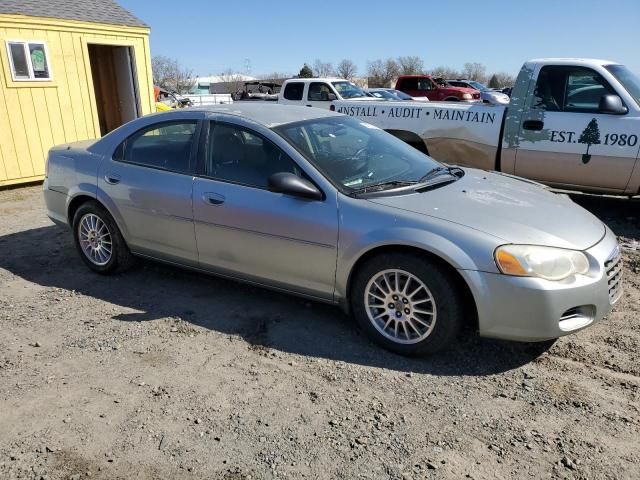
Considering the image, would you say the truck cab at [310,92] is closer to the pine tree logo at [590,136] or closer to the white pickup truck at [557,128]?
the white pickup truck at [557,128]

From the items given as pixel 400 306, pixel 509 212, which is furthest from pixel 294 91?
pixel 400 306

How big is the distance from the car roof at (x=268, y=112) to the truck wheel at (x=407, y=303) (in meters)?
1.42

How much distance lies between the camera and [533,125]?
21.1ft

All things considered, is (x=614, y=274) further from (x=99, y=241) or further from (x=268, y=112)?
(x=99, y=241)

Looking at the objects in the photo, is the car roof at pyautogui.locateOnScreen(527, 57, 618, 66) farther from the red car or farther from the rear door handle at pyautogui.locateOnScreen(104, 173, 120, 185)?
the red car

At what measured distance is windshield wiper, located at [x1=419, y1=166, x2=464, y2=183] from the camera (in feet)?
13.3

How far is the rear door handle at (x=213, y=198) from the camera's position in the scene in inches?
157

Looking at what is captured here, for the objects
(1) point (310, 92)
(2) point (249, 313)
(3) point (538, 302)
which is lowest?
(2) point (249, 313)

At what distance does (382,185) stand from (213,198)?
129cm

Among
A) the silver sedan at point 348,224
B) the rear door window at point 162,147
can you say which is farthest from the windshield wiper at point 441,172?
the rear door window at point 162,147

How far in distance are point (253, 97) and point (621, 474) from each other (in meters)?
21.8

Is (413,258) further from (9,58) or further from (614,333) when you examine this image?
(9,58)

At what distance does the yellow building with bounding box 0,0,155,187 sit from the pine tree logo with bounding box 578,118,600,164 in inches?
340

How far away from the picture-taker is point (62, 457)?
2.65 meters
